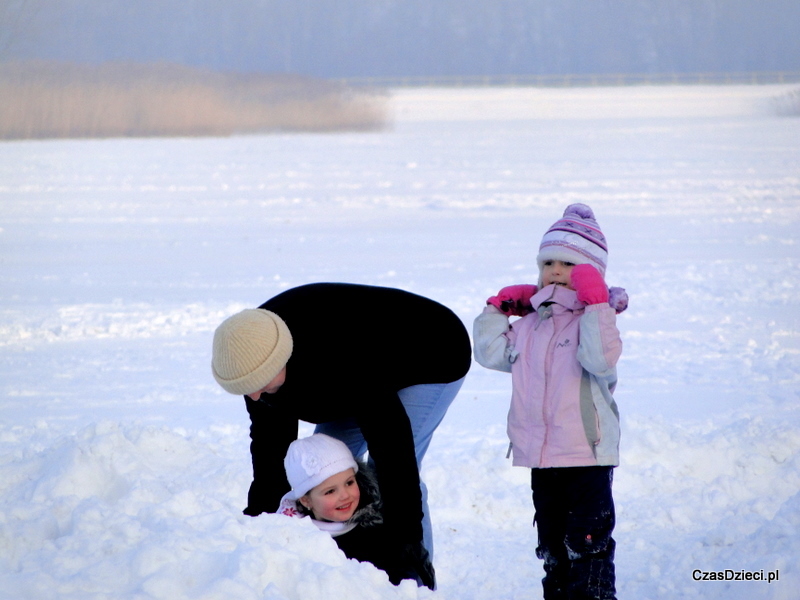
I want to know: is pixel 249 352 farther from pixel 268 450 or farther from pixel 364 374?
pixel 268 450

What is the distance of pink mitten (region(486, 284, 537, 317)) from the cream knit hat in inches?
30.4

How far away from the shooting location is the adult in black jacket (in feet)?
7.32

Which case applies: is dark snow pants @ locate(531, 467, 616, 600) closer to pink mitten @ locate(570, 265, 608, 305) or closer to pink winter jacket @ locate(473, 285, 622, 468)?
pink winter jacket @ locate(473, 285, 622, 468)

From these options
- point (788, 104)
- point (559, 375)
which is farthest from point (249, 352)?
point (788, 104)

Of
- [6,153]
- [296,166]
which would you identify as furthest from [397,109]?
[6,153]

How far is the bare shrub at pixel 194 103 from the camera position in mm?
19828

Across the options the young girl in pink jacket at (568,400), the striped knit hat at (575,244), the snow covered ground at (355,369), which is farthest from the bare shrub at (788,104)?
the young girl in pink jacket at (568,400)

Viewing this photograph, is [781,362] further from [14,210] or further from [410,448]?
[14,210]

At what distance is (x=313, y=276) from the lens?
8062 mm

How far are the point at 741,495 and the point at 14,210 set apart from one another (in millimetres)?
10401

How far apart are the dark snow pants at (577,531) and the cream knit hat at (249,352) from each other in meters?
0.90

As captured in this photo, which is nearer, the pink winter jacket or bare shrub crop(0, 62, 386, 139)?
the pink winter jacket

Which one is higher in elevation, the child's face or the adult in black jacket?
the child's face

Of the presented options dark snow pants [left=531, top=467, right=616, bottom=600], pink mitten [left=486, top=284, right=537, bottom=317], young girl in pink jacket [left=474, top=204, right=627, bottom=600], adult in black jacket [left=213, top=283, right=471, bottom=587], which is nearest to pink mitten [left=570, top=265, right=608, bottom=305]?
young girl in pink jacket [left=474, top=204, right=627, bottom=600]
